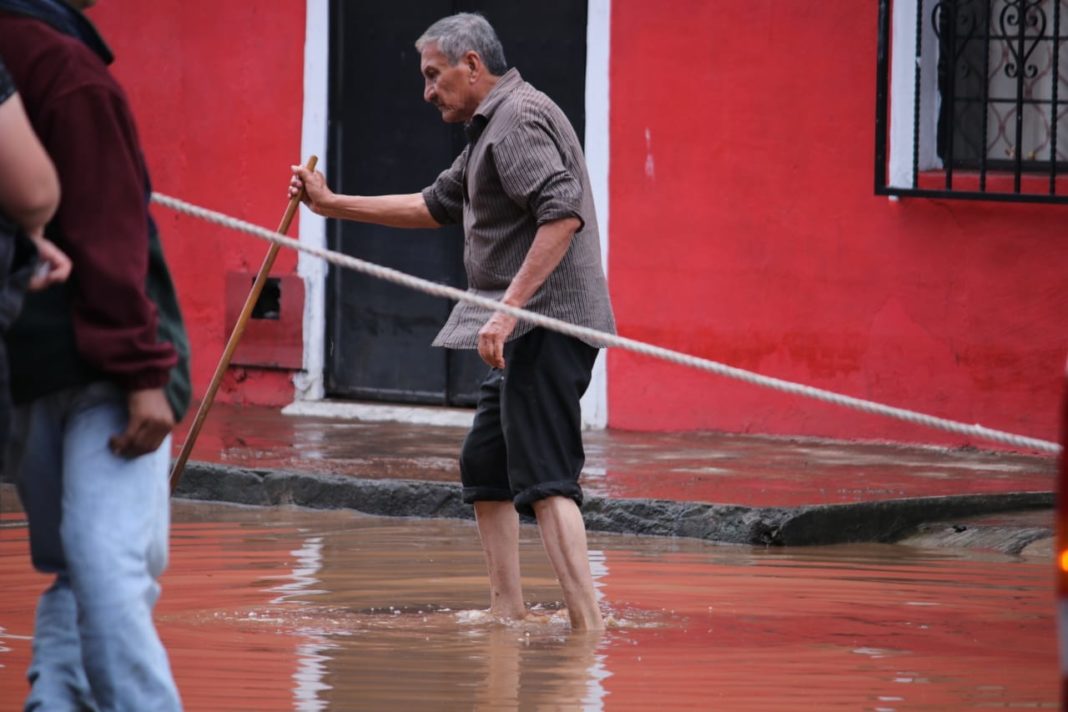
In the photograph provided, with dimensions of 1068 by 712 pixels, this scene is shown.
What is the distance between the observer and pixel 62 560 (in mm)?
3869

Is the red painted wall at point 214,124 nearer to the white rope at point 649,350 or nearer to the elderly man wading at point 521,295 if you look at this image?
the elderly man wading at point 521,295

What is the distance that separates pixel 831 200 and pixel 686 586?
11.7 feet

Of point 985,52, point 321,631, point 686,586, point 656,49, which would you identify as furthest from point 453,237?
point 321,631

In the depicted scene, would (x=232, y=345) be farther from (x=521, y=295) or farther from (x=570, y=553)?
(x=570, y=553)

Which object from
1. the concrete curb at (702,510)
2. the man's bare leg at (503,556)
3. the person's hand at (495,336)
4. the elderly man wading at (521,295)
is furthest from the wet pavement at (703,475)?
the person's hand at (495,336)

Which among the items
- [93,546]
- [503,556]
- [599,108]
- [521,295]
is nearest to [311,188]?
[521,295]

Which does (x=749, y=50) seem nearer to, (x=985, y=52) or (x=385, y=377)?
(x=985, y=52)

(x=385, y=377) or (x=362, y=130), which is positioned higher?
(x=362, y=130)

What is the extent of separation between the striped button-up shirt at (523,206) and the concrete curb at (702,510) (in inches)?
76.2

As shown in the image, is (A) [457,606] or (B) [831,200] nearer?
(A) [457,606]

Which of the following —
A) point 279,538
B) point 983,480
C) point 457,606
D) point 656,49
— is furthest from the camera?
point 656,49

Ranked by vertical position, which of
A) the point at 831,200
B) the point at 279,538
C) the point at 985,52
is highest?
the point at 985,52

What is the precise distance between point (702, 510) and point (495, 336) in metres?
2.35

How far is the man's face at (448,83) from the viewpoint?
19.9 ft
